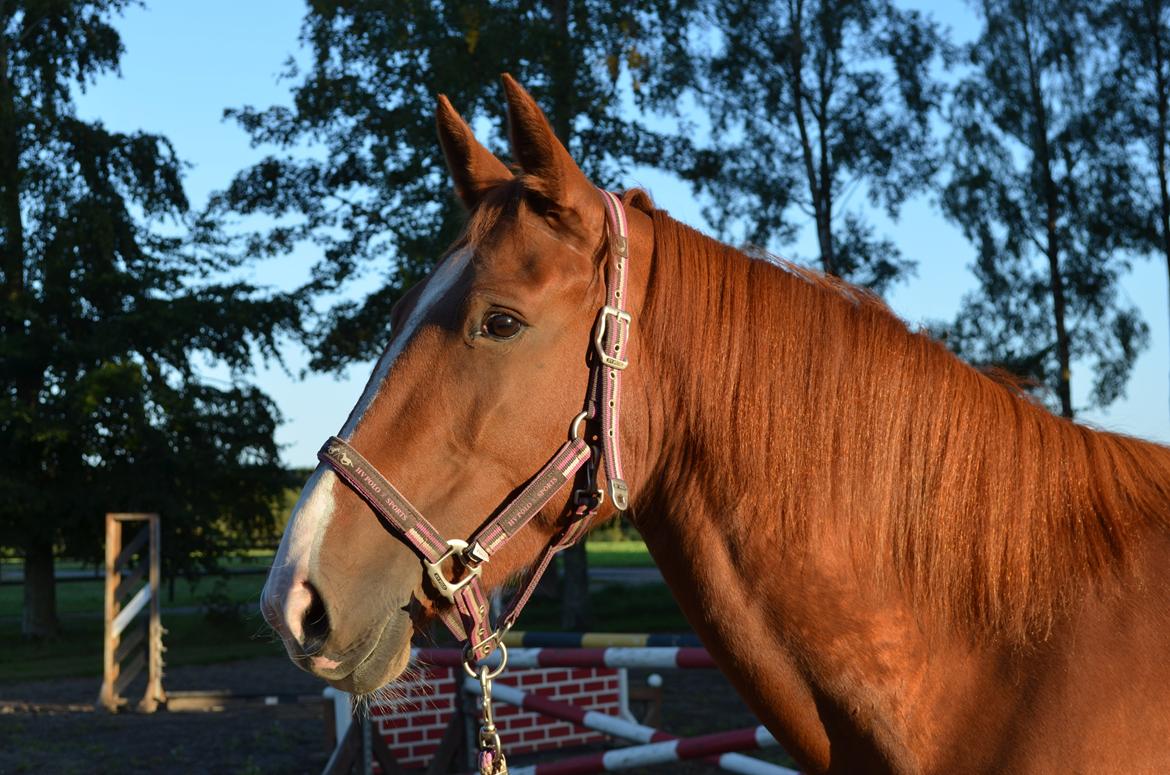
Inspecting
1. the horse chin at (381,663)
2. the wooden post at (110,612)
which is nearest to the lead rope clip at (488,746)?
the horse chin at (381,663)

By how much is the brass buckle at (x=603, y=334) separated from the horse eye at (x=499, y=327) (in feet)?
0.53

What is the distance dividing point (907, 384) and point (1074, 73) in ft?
72.2

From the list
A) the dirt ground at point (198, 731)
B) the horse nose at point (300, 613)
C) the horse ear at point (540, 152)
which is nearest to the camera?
the horse nose at point (300, 613)

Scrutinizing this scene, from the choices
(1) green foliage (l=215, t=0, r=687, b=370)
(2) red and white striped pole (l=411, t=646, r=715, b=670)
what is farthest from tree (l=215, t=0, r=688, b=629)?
(2) red and white striped pole (l=411, t=646, r=715, b=670)

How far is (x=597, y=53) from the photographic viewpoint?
1906cm

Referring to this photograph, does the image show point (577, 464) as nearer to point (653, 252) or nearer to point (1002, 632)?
point (653, 252)

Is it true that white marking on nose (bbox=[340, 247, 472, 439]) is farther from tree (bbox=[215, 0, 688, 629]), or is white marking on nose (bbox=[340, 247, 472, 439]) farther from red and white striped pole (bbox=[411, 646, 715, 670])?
tree (bbox=[215, 0, 688, 629])

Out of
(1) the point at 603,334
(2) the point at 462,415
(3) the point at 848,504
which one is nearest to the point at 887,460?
(3) the point at 848,504

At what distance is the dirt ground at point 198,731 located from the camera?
28.4ft

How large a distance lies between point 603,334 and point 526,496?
0.35 m

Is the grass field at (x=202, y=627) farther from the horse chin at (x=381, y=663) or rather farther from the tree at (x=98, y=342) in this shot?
the horse chin at (x=381, y=663)

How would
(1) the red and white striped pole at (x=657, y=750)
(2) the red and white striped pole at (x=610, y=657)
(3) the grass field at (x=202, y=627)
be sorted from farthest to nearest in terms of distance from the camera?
(3) the grass field at (x=202, y=627), (2) the red and white striped pole at (x=610, y=657), (1) the red and white striped pole at (x=657, y=750)

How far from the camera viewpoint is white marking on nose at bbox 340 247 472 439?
1.96 metres

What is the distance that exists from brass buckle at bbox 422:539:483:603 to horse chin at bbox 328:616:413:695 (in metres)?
0.09
